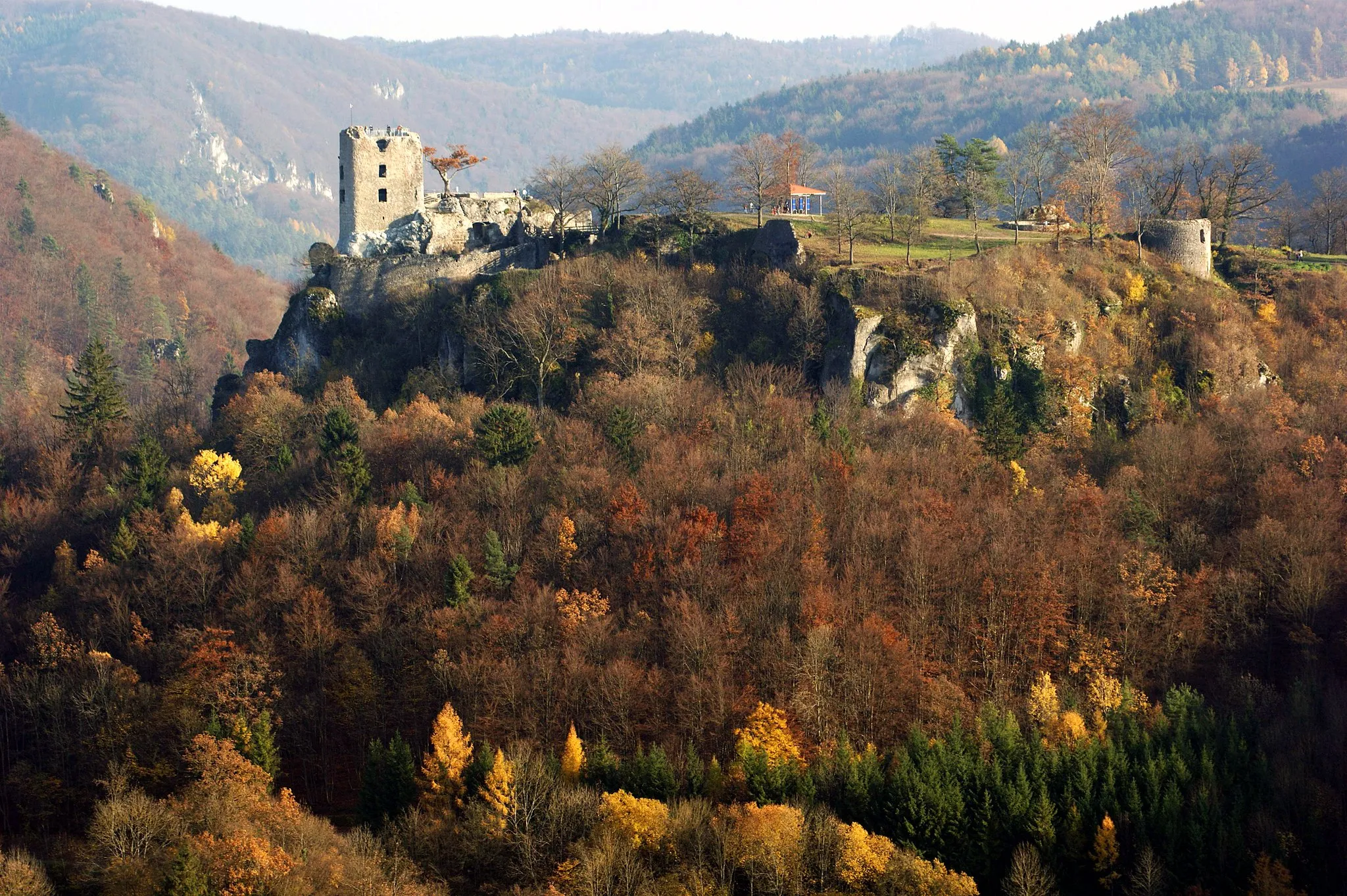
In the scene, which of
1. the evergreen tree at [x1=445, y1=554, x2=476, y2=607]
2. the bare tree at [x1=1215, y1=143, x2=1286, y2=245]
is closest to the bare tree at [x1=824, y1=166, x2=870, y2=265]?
the bare tree at [x1=1215, y1=143, x2=1286, y2=245]

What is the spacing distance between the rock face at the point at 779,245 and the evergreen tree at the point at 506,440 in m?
13.8

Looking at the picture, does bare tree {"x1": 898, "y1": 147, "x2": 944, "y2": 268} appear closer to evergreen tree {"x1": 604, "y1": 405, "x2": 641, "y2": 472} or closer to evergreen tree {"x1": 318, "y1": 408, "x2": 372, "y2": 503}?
evergreen tree {"x1": 604, "y1": 405, "x2": 641, "y2": 472}

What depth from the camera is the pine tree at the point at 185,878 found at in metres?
33.3

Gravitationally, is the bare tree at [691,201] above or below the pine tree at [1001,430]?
above

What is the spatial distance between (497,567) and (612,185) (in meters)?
25.5

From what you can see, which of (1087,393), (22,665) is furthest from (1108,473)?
(22,665)

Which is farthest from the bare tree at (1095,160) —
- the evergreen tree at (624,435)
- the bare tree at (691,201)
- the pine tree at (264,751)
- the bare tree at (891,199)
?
the pine tree at (264,751)

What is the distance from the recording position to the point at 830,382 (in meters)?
54.6

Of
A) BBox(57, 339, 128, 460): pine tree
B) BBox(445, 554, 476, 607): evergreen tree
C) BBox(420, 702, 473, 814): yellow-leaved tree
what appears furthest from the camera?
BBox(57, 339, 128, 460): pine tree

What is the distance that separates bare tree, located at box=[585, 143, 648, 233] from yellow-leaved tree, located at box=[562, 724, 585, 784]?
30187mm

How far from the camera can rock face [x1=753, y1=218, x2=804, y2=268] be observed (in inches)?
2322

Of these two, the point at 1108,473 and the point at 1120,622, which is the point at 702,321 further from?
the point at 1120,622

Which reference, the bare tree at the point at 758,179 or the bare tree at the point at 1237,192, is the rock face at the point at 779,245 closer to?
the bare tree at the point at 758,179

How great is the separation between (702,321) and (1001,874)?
2734 cm
